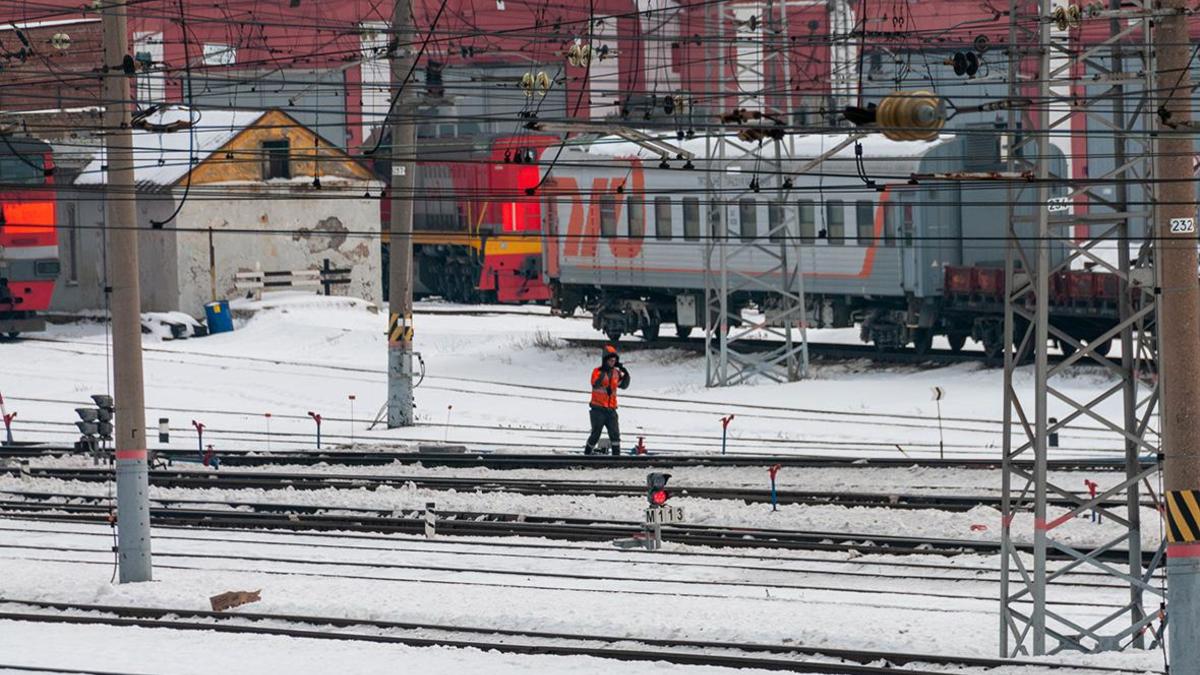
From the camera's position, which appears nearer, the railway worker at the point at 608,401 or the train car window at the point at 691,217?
the railway worker at the point at 608,401

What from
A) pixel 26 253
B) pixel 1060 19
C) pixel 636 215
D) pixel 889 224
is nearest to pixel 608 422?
pixel 1060 19

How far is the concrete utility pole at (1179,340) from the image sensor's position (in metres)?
13.1

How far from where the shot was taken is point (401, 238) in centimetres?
2975

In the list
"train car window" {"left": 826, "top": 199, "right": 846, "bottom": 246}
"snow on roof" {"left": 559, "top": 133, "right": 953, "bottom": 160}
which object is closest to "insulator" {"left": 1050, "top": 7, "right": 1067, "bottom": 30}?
"snow on roof" {"left": 559, "top": 133, "right": 953, "bottom": 160}

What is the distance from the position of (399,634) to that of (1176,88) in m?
8.04

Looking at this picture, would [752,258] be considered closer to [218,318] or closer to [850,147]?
[850,147]

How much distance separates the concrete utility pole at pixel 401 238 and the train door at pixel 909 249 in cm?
1087

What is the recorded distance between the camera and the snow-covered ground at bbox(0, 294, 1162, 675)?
15898 mm

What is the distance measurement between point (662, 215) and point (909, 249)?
661 centimetres

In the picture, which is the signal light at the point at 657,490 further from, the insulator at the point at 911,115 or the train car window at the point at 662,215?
the train car window at the point at 662,215

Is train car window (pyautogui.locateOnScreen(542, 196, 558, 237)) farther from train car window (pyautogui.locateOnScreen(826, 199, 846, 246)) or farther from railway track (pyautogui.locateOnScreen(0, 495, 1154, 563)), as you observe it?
railway track (pyautogui.locateOnScreen(0, 495, 1154, 563))

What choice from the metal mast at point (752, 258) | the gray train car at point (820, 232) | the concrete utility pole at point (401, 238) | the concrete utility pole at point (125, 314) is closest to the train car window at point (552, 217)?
the gray train car at point (820, 232)

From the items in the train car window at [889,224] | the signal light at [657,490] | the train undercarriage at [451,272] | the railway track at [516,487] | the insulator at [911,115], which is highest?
the insulator at [911,115]

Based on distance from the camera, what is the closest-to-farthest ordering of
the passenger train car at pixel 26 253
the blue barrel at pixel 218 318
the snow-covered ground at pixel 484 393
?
1. the snow-covered ground at pixel 484 393
2. the passenger train car at pixel 26 253
3. the blue barrel at pixel 218 318
